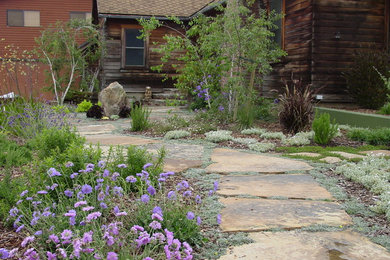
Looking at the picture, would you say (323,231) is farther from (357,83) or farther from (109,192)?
(357,83)

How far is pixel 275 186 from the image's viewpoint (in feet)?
11.2

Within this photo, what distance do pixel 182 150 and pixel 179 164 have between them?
911mm

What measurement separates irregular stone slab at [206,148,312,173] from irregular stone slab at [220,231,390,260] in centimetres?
156

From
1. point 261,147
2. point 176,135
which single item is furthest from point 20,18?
point 261,147

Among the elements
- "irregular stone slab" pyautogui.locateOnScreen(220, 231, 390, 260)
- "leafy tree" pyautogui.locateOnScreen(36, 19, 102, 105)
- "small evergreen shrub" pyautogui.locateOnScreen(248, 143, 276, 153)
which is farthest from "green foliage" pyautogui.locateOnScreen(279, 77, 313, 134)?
"leafy tree" pyautogui.locateOnScreen(36, 19, 102, 105)

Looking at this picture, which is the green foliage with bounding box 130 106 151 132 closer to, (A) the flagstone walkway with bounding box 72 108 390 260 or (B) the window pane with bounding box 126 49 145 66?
(A) the flagstone walkway with bounding box 72 108 390 260

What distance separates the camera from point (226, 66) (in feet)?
25.6

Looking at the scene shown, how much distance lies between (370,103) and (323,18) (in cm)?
217

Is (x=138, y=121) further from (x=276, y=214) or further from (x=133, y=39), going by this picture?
(x=133, y=39)

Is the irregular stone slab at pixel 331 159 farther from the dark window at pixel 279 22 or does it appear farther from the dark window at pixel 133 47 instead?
the dark window at pixel 133 47

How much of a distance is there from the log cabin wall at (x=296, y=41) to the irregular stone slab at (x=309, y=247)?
7.05m

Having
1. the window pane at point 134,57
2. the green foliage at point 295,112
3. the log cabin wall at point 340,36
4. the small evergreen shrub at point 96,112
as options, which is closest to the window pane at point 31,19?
the window pane at point 134,57

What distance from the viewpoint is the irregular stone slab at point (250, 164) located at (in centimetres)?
403

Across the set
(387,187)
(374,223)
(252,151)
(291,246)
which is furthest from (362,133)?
(291,246)
